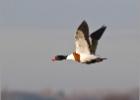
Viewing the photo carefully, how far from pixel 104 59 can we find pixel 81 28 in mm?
588

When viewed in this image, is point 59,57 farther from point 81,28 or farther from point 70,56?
point 81,28

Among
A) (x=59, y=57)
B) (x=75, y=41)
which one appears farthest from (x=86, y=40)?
(x=59, y=57)

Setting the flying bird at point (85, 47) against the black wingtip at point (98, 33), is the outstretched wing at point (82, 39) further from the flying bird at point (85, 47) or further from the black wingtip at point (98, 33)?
the black wingtip at point (98, 33)

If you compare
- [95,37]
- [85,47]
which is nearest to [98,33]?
[95,37]

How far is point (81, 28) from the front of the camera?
1000cm

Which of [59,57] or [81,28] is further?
[59,57]

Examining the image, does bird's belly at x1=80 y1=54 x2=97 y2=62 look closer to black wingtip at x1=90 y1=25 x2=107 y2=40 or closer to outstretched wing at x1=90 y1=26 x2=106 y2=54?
outstretched wing at x1=90 y1=26 x2=106 y2=54

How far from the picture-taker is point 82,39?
10250mm

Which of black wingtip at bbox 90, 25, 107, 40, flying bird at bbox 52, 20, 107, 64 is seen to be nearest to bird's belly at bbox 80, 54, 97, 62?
flying bird at bbox 52, 20, 107, 64

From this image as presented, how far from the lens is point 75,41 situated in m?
10.3

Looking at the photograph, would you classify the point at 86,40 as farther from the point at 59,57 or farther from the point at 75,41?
the point at 59,57

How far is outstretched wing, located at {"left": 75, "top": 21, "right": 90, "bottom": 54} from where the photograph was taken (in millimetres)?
9995

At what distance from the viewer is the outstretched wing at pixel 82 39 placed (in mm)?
9995

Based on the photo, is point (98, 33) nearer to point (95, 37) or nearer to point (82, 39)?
point (95, 37)
